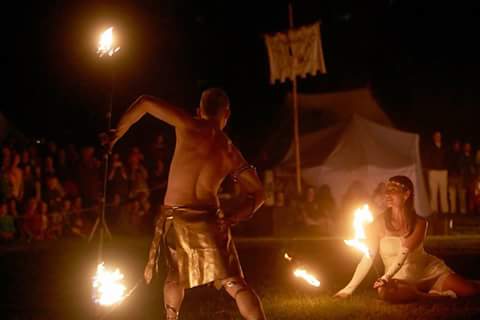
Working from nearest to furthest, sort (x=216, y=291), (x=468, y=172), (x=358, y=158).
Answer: (x=216, y=291) → (x=358, y=158) → (x=468, y=172)

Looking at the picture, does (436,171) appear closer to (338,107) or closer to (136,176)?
(338,107)

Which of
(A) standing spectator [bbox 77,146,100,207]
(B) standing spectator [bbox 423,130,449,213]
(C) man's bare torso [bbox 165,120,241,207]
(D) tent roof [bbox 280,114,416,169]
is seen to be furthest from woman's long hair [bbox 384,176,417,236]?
(B) standing spectator [bbox 423,130,449,213]

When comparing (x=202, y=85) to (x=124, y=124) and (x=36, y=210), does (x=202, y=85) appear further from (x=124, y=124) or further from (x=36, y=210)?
(x=124, y=124)

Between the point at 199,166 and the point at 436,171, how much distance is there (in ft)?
43.8

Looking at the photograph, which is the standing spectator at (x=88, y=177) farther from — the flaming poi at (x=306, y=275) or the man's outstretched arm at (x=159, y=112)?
the man's outstretched arm at (x=159, y=112)

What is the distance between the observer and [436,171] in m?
17.5

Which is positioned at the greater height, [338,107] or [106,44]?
[338,107]

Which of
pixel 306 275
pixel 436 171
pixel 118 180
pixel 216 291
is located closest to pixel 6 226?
pixel 118 180

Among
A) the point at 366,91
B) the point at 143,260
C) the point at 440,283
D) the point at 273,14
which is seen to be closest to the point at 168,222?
the point at 440,283

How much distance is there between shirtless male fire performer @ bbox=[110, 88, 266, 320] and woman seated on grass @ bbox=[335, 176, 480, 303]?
2.26 metres

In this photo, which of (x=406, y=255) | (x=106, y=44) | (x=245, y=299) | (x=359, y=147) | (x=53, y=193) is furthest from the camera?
(x=359, y=147)

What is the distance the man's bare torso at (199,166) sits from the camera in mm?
5059

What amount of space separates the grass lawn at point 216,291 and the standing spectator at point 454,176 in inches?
183

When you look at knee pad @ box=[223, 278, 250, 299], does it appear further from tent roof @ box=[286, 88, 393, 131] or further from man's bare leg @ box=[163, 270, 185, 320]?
tent roof @ box=[286, 88, 393, 131]
